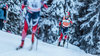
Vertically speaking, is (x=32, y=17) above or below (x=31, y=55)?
above

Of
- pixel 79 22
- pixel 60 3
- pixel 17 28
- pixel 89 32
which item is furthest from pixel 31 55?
pixel 17 28

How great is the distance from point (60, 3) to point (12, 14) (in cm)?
753

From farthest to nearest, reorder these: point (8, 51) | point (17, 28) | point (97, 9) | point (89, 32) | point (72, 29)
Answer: point (17, 28)
point (72, 29)
point (89, 32)
point (97, 9)
point (8, 51)

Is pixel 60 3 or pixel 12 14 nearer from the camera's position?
pixel 60 3

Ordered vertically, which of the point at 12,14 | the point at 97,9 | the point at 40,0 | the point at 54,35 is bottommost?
the point at 54,35

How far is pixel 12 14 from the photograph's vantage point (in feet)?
62.2

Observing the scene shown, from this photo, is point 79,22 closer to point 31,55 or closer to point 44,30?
point 44,30

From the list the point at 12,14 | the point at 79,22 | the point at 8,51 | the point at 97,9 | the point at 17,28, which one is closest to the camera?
the point at 8,51

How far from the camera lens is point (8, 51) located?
443 cm

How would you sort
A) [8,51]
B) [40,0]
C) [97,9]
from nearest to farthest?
[8,51] < [40,0] < [97,9]

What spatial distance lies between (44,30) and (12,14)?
237 inches

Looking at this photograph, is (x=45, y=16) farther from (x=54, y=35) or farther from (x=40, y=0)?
(x=40, y=0)

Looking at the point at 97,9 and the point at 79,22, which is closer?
the point at 97,9

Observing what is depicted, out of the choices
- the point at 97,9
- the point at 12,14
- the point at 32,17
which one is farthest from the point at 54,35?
the point at 32,17
